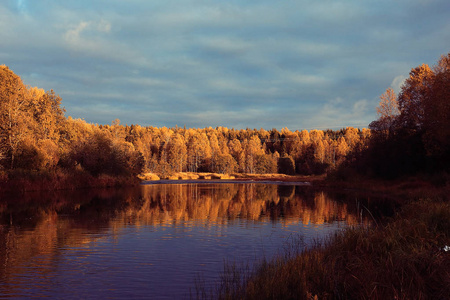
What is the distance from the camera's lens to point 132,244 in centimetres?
1953

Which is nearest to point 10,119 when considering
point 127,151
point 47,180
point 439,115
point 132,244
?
point 47,180

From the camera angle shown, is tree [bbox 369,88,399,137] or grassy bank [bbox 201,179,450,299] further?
tree [bbox 369,88,399,137]

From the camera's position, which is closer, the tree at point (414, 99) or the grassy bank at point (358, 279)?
the grassy bank at point (358, 279)

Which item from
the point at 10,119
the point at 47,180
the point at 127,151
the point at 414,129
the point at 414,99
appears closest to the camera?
the point at 47,180

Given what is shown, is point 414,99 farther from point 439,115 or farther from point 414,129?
point 439,115

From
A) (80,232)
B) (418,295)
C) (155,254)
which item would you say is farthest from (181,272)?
(80,232)

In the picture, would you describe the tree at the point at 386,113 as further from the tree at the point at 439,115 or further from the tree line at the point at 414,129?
the tree at the point at 439,115

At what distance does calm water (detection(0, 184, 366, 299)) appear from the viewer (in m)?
12.7

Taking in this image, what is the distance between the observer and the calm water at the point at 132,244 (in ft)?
41.7

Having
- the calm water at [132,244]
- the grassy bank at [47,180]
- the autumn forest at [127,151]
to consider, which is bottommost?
the calm water at [132,244]

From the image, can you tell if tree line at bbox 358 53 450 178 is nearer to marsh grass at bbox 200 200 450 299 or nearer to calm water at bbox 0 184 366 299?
calm water at bbox 0 184 366 299

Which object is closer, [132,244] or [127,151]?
[132,244]

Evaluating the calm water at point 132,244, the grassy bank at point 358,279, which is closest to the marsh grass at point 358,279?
the grassy bank at point 358,279

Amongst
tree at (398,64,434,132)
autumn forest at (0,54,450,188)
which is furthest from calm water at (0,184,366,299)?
tree at (398,64,434,132)
